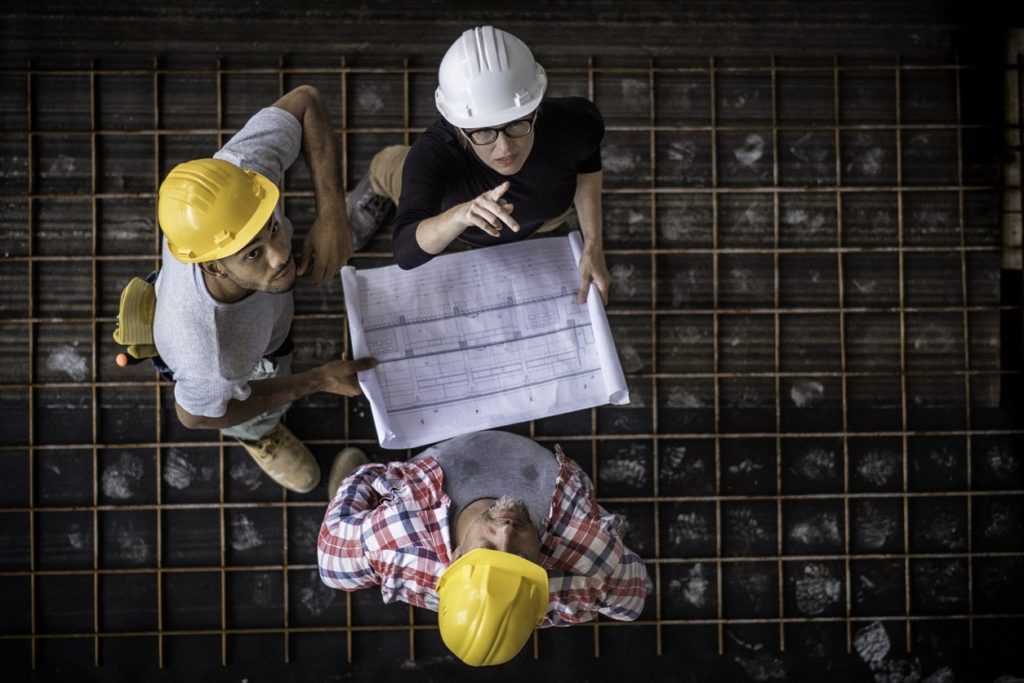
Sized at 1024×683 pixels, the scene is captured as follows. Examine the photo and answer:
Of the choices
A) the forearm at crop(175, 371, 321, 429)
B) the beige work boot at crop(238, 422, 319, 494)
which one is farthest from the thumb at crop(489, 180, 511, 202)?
the beige work boot at crop(238, 422, 319, 494)

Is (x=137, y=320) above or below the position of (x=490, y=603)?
above

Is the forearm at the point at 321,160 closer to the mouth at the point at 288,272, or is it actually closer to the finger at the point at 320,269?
the finger at the point at 320,269

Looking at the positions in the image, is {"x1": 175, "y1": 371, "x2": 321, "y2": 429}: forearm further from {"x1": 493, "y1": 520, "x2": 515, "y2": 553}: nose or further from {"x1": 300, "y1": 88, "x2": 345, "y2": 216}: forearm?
{"x1": 493, "y1": 520, "x2": 515, "y2": 553}: nose

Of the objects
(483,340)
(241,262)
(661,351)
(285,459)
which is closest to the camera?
(241,262)

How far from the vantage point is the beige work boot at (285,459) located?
2.17 meters

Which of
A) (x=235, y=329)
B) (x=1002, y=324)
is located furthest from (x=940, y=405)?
(x=235, y=329)

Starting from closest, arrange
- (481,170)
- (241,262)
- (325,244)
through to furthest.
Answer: (241,262), (481,170), (325,244)

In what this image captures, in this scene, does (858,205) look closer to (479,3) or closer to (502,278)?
(502,278)

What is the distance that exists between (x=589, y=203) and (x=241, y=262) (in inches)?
34.5

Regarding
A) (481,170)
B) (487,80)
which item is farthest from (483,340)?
(487,80)

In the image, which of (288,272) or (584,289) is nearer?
(288,272)

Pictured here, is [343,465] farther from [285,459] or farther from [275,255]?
[275,255]

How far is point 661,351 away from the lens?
2.38 metres

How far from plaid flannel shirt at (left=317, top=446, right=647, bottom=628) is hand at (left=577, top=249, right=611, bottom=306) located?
484mm
